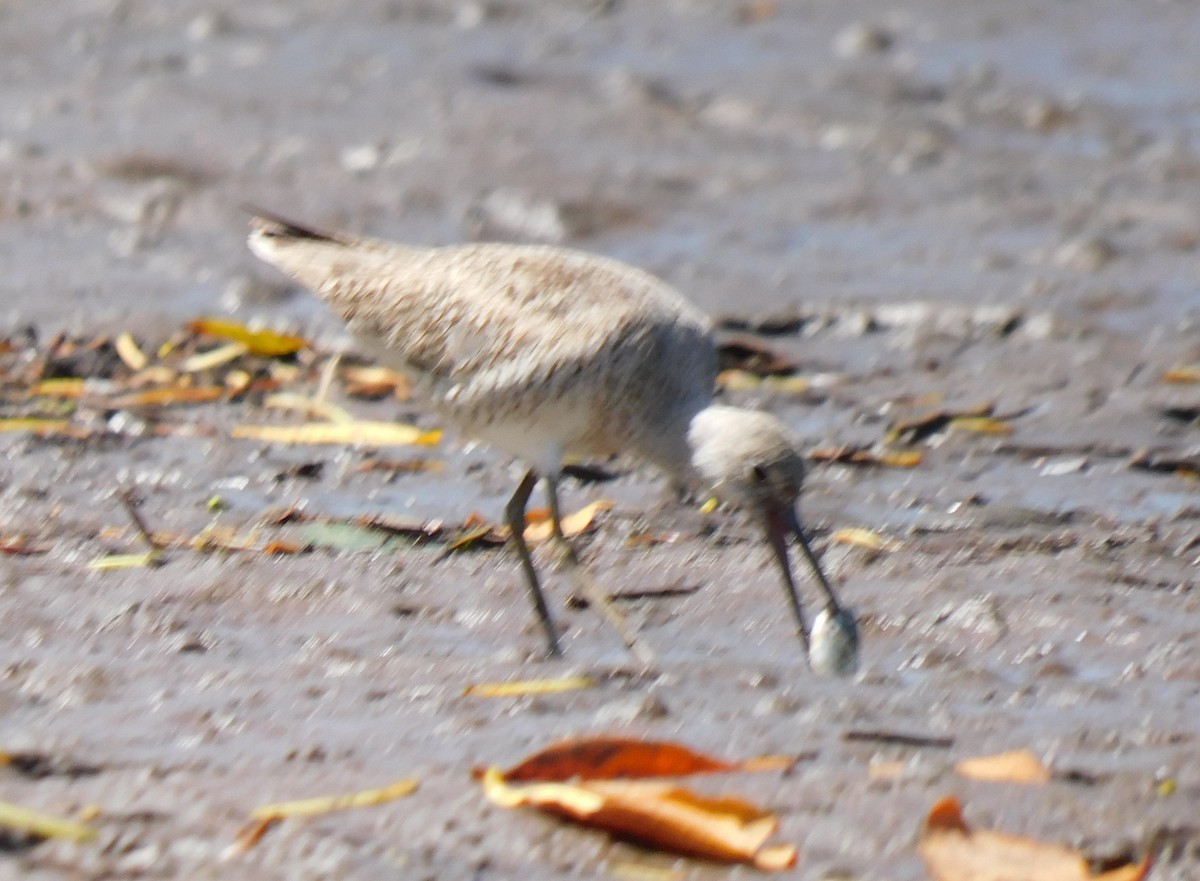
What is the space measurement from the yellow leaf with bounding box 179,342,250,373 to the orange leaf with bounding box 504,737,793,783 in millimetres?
3808

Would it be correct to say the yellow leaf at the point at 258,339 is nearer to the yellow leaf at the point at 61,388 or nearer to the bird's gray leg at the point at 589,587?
the yellow leaf at the point at 61,388

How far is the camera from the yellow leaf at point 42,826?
3.84 metres

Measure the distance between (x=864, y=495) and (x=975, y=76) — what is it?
5602mm

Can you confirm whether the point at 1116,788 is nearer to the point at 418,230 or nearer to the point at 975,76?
the point at 418,230

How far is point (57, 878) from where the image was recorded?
369 cm

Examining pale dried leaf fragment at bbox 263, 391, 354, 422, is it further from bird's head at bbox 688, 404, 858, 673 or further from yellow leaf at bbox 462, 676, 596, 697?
yellow leaf at bbox 462, 676, 596, 697

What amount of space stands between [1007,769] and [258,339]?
4221 millimetres

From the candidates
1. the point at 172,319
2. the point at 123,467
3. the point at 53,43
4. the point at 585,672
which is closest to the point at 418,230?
the point at 172,319

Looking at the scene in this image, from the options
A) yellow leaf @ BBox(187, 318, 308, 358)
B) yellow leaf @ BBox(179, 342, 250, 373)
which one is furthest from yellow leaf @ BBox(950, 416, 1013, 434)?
yellow leaf @ BBox(179, 342, 250, 373)

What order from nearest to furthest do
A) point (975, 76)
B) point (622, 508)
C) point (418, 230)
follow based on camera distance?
point (622, 508)
point (418, 230)
point (975, 76)

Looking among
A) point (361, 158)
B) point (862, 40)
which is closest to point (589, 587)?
point (361, 158)

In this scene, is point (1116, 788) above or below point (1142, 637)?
above

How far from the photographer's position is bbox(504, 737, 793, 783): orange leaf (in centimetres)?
411

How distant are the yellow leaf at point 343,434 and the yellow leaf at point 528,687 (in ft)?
7.19
